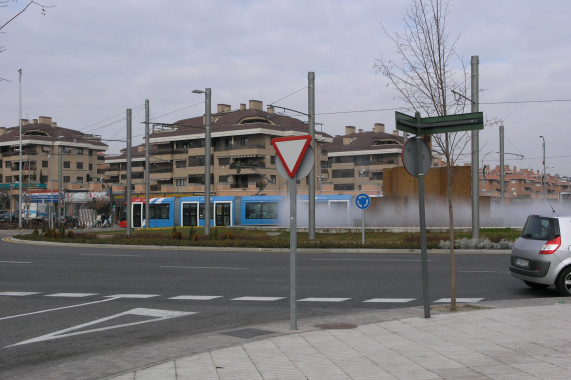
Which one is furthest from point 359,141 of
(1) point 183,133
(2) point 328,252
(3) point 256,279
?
(3) point 256,279

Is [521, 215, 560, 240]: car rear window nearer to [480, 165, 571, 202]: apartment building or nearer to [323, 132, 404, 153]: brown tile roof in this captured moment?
[323, 132, 404, 153]: brown tile roof

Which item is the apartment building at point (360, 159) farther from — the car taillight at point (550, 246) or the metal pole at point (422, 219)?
the metal pole at point (422, 219)

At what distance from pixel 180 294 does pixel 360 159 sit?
327ft

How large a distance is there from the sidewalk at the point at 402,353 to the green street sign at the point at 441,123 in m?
2.84

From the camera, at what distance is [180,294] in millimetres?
13672

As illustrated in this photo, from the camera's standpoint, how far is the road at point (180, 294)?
360 inches

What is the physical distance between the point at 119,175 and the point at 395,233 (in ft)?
282

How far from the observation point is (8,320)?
10500mm

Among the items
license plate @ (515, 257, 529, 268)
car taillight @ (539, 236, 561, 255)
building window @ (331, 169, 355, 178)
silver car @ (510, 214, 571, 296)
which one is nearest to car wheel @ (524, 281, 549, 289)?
silver car @ (510, 214, 571, 296)

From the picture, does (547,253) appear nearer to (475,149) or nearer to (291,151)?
(291,151)

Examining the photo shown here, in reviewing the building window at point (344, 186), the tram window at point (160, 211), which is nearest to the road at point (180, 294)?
the tram window at point (160, 211)

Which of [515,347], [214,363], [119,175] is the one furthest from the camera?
[119,175]

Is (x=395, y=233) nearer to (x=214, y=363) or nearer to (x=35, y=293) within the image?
(x=35, y=293)

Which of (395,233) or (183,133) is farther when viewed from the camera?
(183,133)
